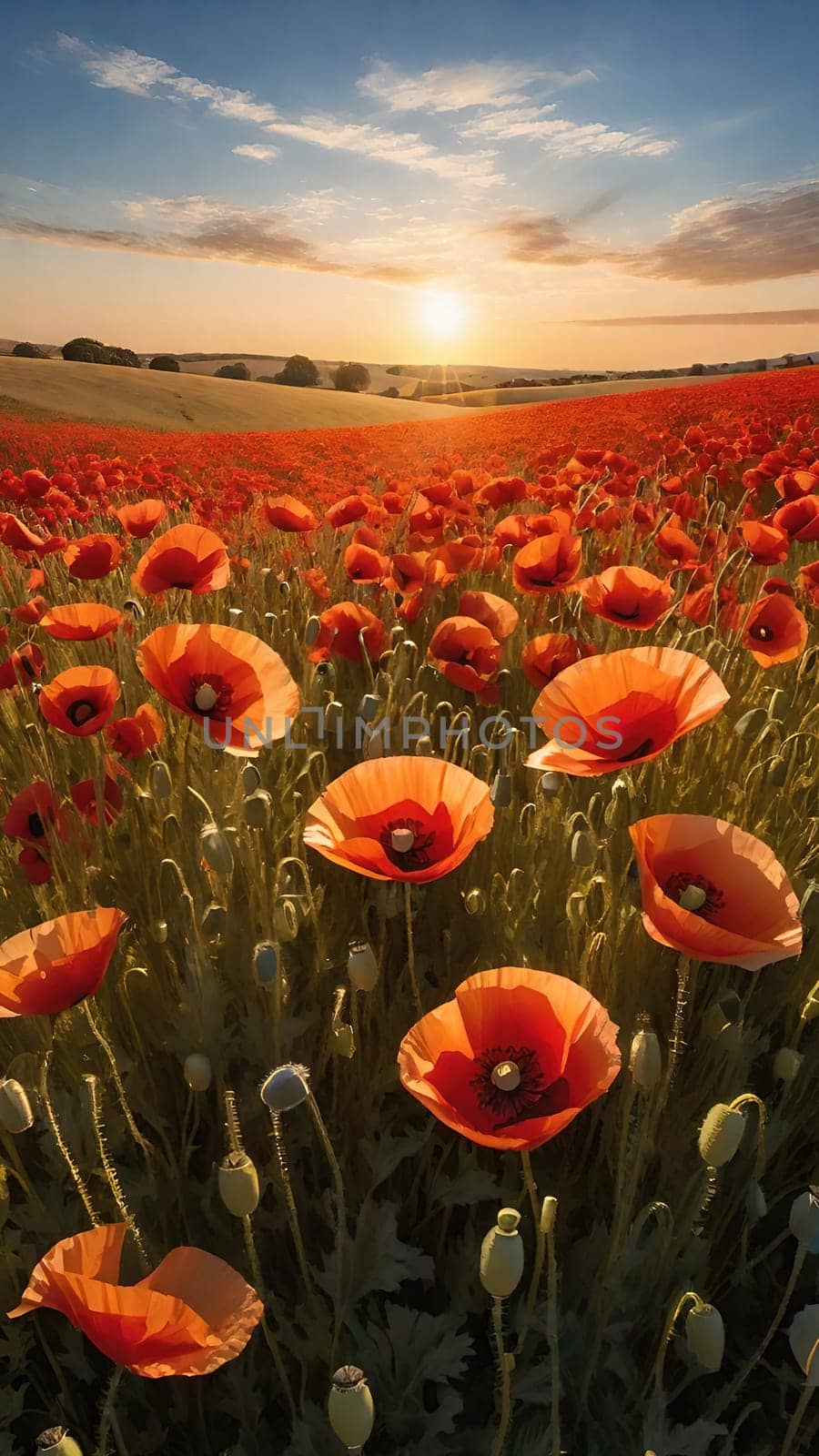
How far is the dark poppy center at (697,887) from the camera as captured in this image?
3.82ft

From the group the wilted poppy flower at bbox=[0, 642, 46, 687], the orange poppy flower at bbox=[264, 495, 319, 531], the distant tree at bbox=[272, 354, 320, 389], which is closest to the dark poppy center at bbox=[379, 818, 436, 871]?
the wilted poppy flower at bbox=[0, 642, 46, 687]

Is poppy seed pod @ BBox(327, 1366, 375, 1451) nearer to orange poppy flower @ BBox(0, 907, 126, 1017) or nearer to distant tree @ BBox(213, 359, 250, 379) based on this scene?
orange poppy flower @ BBox(0, 907, 126, 1017)

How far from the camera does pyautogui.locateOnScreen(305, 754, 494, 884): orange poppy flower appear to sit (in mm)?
1218

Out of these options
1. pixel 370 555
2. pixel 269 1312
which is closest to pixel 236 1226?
pixel 269 1312

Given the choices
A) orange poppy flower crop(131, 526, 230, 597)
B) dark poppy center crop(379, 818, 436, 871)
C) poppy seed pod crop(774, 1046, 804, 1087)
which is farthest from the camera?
orange poppy flower crop(131, 526, 230, 597)

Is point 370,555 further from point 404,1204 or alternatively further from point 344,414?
point 344,414

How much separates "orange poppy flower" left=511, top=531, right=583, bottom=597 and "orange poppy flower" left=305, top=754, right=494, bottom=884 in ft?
4.65

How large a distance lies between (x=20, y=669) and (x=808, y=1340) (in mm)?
2125

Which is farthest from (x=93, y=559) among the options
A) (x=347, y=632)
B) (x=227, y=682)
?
(x=227, y=682)

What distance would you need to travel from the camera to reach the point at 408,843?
49.7 inches

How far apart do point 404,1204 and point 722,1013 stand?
657mm

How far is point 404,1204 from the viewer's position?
1538 millimetres

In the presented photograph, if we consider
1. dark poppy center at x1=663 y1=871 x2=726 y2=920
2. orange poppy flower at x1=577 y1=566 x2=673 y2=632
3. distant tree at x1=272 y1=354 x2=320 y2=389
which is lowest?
dark poppy center at x1=663 y1=871 x2=726 y2=920

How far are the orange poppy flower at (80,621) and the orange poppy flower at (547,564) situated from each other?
1.22 m
